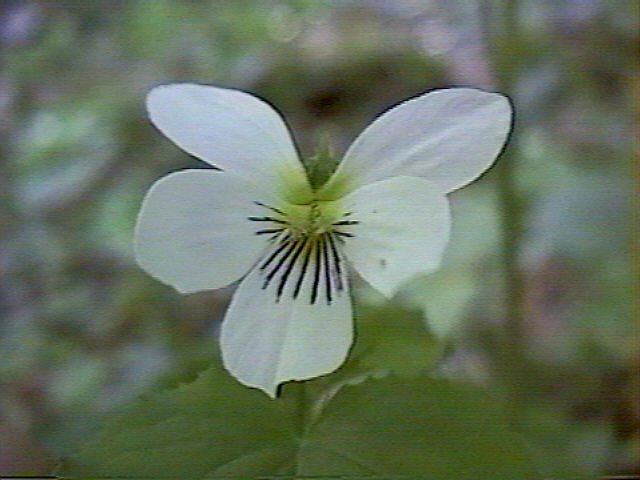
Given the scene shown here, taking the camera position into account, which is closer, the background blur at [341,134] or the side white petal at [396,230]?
the side white petal at [396,230]

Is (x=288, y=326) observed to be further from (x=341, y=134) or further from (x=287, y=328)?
(x=341, y=134)

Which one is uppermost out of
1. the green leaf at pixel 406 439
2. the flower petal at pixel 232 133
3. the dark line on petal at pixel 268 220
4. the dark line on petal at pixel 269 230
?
the flower petal at pixel 232 133

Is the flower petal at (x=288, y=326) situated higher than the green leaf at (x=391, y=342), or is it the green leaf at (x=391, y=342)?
the flower petal at (x=288, y=326)

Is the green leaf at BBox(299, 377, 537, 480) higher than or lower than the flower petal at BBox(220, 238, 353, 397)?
lower

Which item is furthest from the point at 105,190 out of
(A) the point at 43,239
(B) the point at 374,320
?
(B) the point at 374,320

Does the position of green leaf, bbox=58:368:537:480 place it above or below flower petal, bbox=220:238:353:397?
below

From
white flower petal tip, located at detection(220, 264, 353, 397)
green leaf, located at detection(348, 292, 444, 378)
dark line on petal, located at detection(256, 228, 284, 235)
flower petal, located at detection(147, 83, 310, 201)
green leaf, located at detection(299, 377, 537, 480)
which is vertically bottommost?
green leaf, located at detection(299, 377, 537, 480)

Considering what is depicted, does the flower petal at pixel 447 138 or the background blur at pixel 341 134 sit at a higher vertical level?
the flower petal at pixel 447 138

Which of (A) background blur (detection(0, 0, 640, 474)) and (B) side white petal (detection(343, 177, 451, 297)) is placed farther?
(A) background blur (detection(0, 0, 640, 474))
